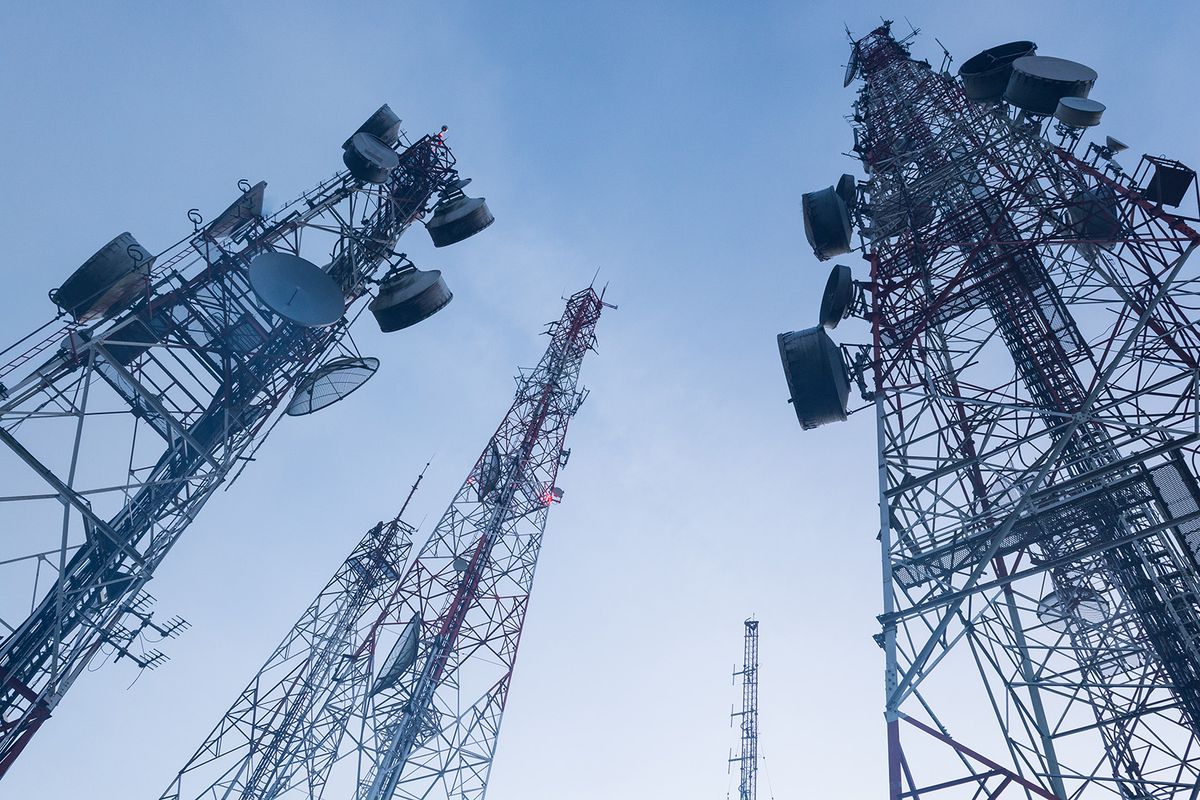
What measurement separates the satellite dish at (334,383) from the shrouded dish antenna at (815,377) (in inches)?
392

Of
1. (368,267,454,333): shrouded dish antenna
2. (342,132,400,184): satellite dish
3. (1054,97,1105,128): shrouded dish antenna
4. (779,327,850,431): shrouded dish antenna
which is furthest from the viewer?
(342,132,400,184): satellite dish

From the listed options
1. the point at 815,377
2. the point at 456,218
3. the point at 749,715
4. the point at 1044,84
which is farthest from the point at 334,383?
the point at 749,715

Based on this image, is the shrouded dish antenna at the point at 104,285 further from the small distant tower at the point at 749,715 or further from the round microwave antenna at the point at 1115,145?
the small distant tower at the point at 749,715

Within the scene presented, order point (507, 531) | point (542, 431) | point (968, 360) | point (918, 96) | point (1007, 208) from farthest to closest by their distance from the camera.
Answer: point (542, 431) → point (507, 531) → point (918, 96) → point (968, 360) → point (1007, 208)

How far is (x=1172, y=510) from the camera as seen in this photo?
1427 centimetres

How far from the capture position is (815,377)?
15562mm

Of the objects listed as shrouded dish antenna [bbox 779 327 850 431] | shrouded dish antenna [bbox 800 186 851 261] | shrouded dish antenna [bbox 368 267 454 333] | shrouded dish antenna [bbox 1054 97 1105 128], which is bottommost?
shrouded dish antenna [bbox 779 327 850 431]

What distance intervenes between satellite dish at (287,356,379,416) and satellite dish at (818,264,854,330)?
1079 cm

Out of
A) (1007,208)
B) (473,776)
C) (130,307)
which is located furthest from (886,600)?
(473,776)

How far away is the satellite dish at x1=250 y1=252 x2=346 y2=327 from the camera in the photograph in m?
16.7

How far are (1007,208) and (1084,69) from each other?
4587 millimetres

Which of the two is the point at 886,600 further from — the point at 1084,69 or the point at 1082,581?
the point at 1084,69

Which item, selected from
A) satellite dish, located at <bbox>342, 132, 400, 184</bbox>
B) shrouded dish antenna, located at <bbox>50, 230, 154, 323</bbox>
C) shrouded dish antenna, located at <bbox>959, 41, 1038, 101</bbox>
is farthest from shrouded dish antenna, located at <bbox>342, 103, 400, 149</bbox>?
shrouded dish antenna, located at <bbox>959, 41, 1038, 101</bbox>

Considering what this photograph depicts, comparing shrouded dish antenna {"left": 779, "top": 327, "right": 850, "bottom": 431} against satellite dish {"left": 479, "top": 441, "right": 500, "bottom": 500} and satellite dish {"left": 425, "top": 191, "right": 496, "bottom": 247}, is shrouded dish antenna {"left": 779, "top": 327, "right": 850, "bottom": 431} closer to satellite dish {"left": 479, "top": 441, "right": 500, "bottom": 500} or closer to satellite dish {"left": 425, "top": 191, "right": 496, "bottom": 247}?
satellite dish {"left": 425, "top": 191, "right": 496, "bottom": 247}
